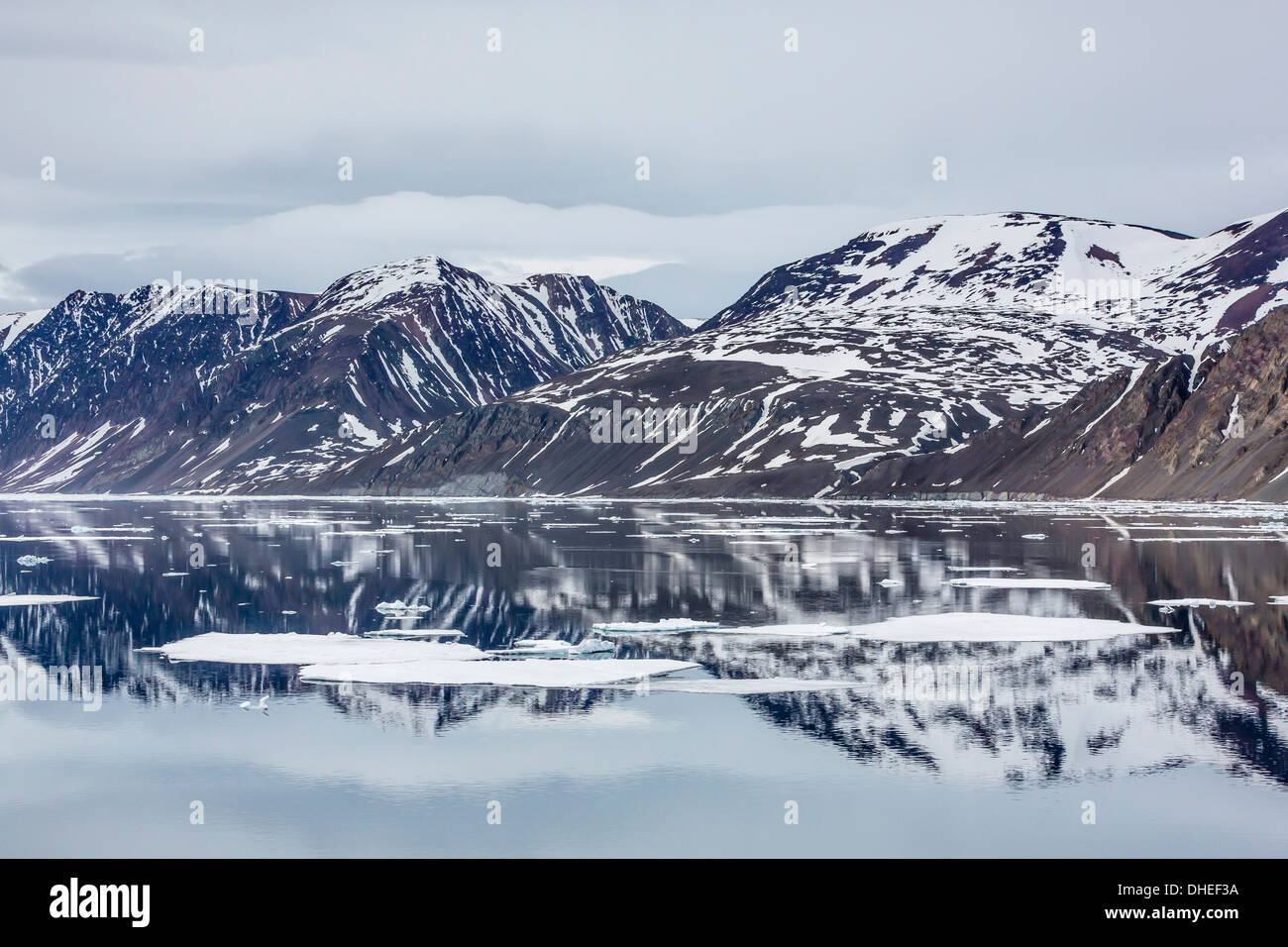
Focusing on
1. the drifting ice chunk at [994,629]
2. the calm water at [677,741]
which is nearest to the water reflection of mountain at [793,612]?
the calm water at [677,741]

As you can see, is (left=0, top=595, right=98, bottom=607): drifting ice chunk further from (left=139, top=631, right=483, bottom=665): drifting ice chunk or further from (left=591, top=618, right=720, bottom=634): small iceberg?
(left=591, top=618, right=720, bottom=634): small iceberg

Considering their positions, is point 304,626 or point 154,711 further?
point 304,626

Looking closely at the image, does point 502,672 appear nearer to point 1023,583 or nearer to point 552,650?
point 552,650

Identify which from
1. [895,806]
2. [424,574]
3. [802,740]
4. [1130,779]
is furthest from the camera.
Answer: [424,574]

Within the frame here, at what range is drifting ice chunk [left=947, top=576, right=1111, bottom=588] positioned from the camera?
61.9 m

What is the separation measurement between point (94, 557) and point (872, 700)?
6872 centimetres

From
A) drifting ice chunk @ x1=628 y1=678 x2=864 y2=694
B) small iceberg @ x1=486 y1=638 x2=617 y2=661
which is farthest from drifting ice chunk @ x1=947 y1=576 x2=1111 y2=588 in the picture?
drifting ice chunk @ x1=628 y1=678 x2=864 y2=694

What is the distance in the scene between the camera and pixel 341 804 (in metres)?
25.2

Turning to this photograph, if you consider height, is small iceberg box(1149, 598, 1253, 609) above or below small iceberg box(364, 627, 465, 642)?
below

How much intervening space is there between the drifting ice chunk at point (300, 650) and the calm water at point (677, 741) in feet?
4.42

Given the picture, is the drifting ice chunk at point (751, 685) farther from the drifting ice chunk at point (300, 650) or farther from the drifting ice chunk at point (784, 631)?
the drifting ice chunk at point (784, 631)

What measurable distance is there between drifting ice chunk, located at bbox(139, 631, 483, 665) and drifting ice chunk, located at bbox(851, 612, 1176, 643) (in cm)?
1462
